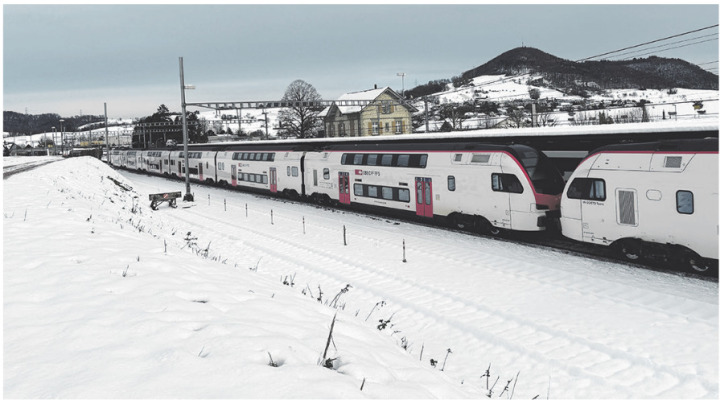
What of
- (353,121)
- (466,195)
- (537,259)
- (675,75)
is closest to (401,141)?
(466,195)

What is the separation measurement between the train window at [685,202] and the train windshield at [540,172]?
5.01m

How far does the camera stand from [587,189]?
1631 centimetres

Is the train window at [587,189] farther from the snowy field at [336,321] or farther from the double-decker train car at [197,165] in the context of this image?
the double-decker train car at [197,165]

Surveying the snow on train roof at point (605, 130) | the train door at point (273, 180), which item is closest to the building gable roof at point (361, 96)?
the train door at point (273, 180)

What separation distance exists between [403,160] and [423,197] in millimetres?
2142

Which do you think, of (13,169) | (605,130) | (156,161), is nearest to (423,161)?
(605,130)

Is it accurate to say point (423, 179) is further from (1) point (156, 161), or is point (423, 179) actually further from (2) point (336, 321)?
(1) point (156, 161)

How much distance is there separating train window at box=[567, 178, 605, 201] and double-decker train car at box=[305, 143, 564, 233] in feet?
5.85

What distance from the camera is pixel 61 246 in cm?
964

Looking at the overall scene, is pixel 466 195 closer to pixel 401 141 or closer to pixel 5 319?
pixel 401 141

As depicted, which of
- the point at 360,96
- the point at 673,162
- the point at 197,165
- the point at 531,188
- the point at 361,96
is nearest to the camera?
the point at 673,162

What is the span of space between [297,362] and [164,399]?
1480 mm

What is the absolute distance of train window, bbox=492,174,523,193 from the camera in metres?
18.8

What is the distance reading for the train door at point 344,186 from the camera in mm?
28397
